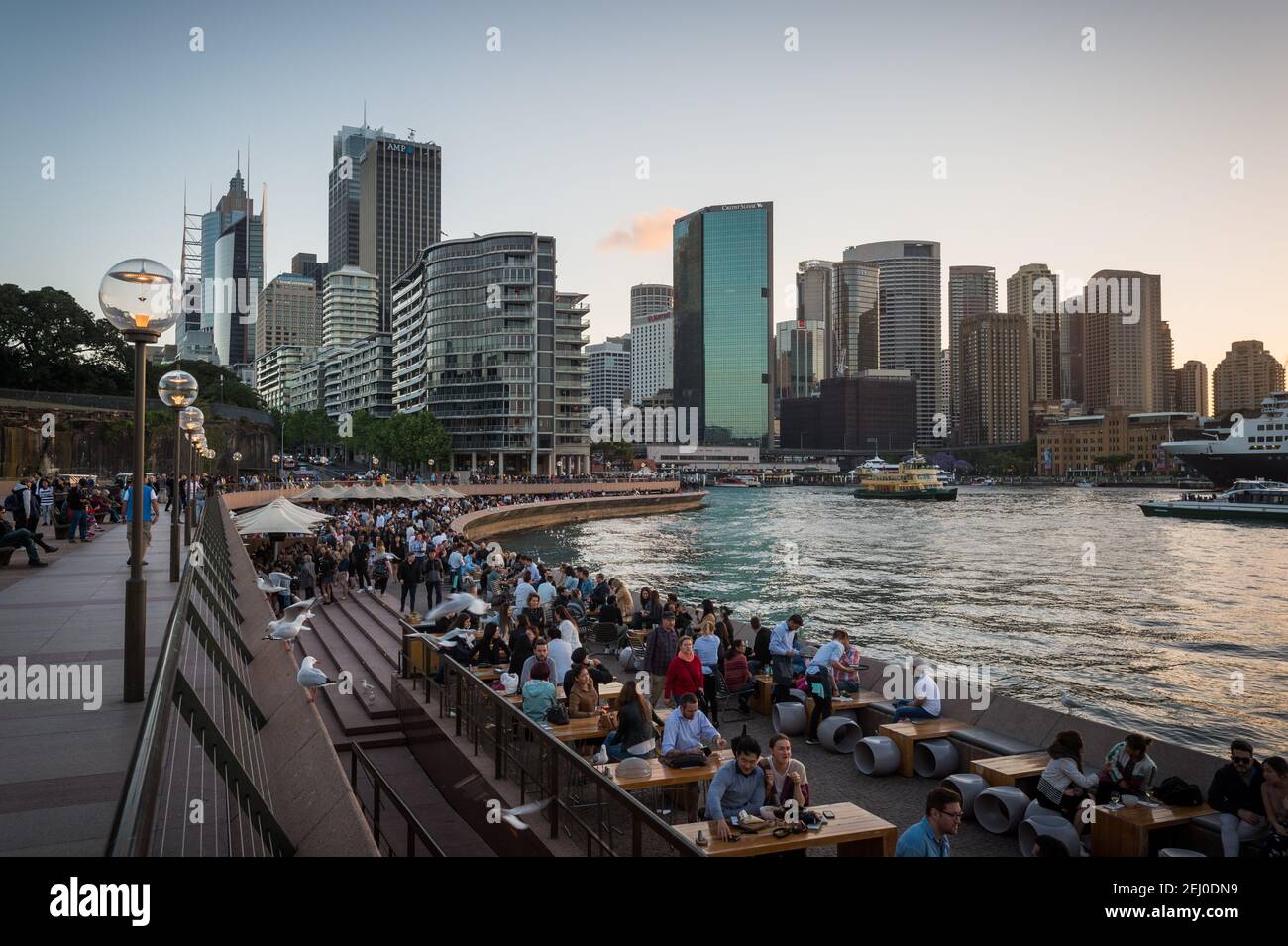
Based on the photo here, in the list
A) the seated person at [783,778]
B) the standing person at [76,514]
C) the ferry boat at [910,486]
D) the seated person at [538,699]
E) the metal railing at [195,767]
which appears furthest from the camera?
the ferry boat at [910,486]

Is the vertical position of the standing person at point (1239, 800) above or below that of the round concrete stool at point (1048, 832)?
above

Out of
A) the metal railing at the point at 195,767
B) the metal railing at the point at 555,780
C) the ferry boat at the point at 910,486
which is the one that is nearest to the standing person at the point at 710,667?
the metal railing at the point at 555,780

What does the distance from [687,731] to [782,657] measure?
4536 millimetres

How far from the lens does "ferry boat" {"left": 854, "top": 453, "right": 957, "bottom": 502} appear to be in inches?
4990

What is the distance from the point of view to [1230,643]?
27844 mm

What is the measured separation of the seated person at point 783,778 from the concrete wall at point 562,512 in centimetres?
4760

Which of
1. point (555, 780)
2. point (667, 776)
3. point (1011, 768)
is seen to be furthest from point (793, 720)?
point (555, 780)

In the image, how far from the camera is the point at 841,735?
1156 cm

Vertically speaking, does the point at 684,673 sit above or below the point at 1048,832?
above

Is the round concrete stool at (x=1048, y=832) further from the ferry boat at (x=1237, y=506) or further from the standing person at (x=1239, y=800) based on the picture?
the ferry boat at (x=1237, y=506)

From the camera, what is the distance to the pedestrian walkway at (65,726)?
4.25 metres

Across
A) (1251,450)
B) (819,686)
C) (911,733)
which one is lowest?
(911,733)

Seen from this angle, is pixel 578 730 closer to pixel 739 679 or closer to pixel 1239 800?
pixel 739 679

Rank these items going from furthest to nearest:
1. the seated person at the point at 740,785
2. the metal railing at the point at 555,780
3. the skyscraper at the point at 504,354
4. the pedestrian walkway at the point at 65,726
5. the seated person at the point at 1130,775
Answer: the skyscraper at the point at 504,354 → the seated person at the point at 1130,775 → the seated person at the point at 740,785 → the metal railing at the point at 555,780 → the pedestrian walkway at the point at 65,726
